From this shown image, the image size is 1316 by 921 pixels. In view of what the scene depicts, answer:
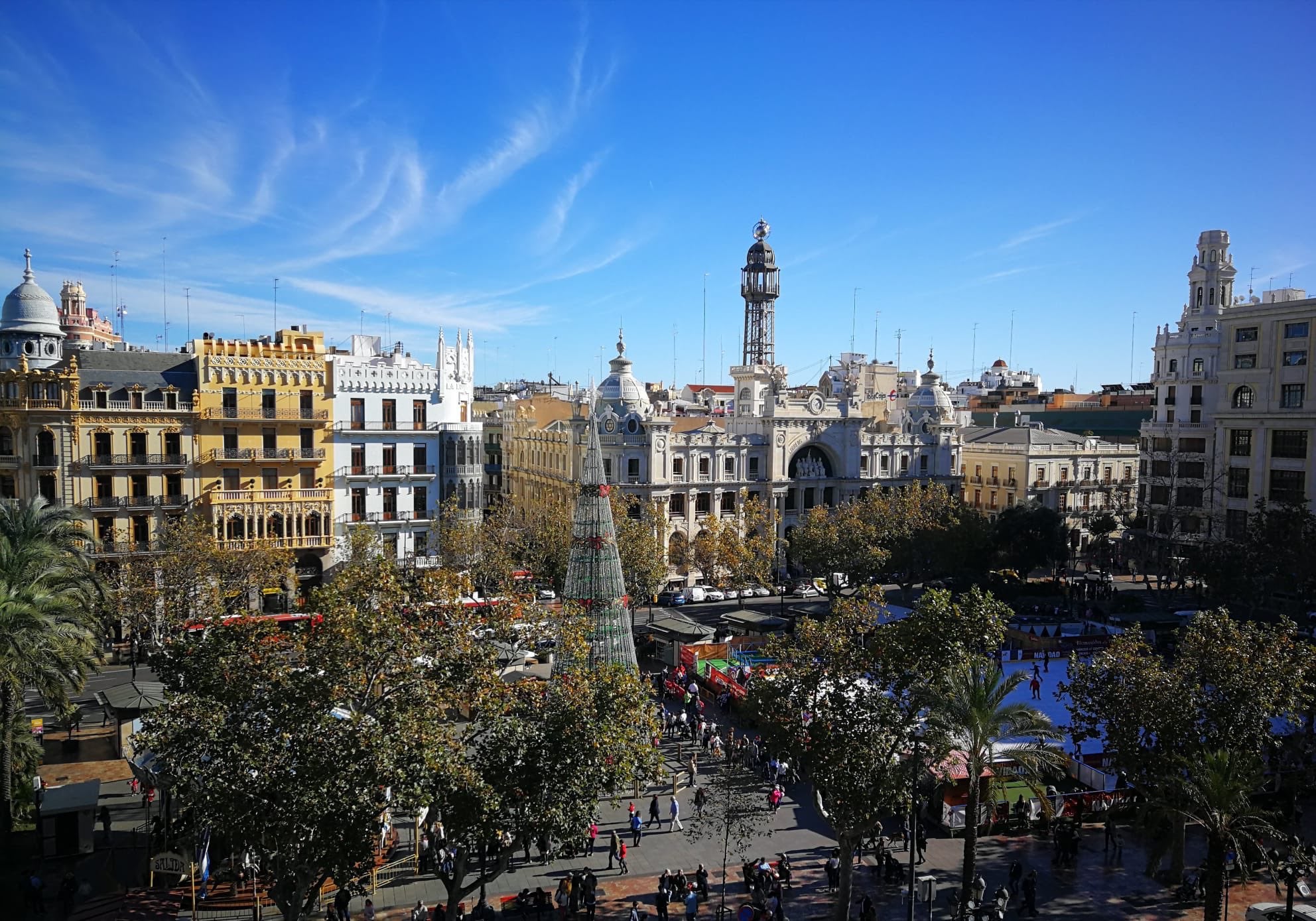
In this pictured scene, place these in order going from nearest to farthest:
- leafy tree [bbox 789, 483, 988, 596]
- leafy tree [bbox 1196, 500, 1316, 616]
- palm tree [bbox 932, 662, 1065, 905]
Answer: palm tree [bbox 932, 662, 1065, 905] < leafy tree [bbox 1196, 500, 1316, 616] < leafy tree [bbox 789, 483, 988, 596]

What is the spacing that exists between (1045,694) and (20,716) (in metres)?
36.6

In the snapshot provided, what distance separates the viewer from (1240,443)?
61000mm

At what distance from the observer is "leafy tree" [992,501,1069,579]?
6228cm

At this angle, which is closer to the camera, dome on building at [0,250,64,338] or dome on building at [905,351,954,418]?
dome on building at [0,250,64,338]

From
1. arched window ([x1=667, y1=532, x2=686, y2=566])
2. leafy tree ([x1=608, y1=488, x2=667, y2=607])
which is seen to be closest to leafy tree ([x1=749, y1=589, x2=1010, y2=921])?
leafy tree ([x1=608, y1=488, x2=667, y2=607])

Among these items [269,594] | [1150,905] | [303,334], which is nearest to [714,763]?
[1150,905]

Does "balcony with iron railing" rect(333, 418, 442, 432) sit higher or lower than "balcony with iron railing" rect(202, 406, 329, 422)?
lower

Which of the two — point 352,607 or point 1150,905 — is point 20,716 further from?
point 1150,905

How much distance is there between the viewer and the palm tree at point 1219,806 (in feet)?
67.5

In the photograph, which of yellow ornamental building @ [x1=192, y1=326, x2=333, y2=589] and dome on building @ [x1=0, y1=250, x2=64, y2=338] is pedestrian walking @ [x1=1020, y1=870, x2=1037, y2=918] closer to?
yellow ornamental building @ [x1=192, y1=326, x2=333, y2=589]

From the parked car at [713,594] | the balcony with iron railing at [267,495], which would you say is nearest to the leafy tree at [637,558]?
the parked car at [713,594]

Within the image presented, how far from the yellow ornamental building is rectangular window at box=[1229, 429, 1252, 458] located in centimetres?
5666

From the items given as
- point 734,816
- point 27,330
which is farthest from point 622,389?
point 734,816

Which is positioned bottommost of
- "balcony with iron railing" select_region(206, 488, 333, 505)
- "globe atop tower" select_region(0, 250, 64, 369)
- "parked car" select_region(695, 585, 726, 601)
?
"parked car" select_region(695, 585, 726, 601)
